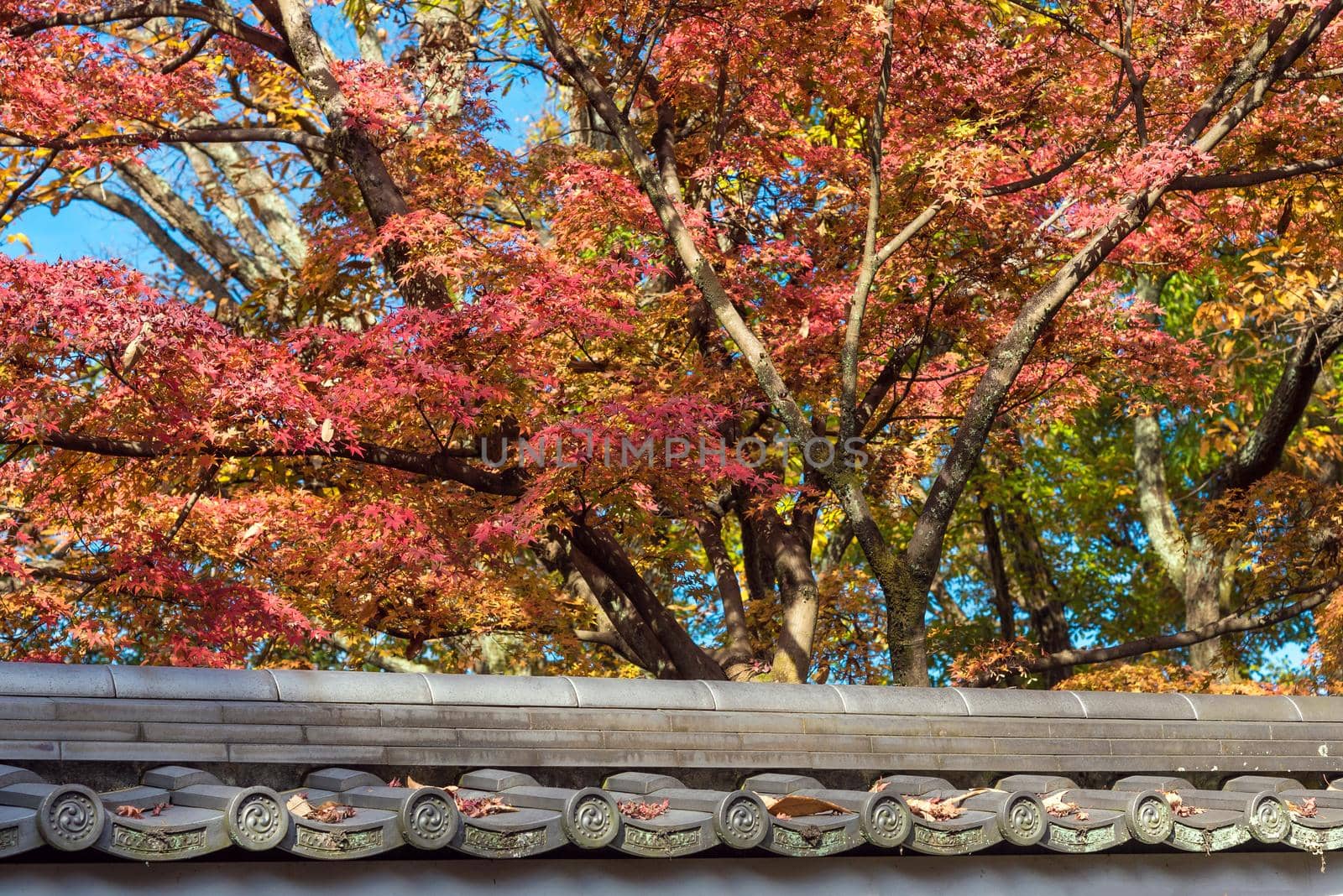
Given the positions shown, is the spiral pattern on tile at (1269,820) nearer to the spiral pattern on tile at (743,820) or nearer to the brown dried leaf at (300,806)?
the spiral pattern on tile at (743,820)

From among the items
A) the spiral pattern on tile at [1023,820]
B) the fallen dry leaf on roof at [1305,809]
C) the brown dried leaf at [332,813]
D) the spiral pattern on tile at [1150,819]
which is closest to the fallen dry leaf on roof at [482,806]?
the brown dried leaf at [332,813]

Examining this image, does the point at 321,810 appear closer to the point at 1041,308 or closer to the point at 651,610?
the point at 1041,308

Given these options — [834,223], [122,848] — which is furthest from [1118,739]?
[834,223]

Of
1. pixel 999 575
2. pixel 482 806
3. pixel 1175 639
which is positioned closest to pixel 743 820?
pixel 482 806

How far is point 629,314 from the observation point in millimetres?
9938

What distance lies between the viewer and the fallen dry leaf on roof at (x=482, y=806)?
13.3 feet

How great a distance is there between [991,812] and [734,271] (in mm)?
5586

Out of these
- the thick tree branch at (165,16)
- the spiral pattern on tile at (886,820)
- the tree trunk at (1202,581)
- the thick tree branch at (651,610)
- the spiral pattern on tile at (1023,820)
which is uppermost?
the thick tree branch at (165,16)

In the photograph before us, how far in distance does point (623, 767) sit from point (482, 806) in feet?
2.54

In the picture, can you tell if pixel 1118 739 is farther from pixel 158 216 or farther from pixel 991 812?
pixel 158 216

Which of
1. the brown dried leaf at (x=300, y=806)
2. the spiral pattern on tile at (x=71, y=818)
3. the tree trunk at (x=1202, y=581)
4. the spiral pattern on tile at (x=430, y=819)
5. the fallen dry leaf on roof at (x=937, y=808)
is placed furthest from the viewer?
the tree trunk at (x=1202, y=581)

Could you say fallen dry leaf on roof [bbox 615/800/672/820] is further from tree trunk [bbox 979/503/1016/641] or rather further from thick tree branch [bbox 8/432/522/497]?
tree trunk [bbox 979/503/1016/641]

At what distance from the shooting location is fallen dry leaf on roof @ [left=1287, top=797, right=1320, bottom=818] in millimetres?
5305

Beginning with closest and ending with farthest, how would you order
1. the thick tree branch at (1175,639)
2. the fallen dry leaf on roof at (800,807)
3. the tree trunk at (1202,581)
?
the fallen dry leaf on roof at (800,807), the thick tree branch at (1175,639), the tree trunk at (1202,581)
